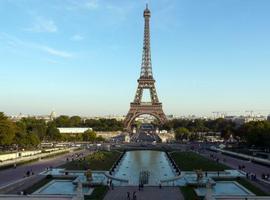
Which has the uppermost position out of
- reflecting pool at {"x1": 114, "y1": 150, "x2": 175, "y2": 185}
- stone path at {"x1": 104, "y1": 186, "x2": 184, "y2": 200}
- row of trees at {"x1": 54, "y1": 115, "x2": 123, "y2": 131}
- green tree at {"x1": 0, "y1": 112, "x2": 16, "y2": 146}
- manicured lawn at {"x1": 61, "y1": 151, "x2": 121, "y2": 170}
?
row of trees at {"x1": 54, "y1": 115, "x2": 123, "y2": 131}

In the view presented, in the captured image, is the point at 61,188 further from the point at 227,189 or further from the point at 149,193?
the point at 227,189

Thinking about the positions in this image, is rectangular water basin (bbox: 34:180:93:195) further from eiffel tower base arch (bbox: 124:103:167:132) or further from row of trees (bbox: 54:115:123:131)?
row of trees (bbox: 54:115:123:131)

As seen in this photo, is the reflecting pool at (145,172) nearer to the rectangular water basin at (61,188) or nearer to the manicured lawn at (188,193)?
the manicured lawn at (188,193)

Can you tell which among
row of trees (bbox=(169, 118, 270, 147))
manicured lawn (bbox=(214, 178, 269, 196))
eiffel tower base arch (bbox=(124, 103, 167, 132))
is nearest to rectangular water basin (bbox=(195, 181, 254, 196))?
manicured lawn (bbox=(214, 178, 269, 196))

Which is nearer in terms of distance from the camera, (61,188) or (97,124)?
(61,188)

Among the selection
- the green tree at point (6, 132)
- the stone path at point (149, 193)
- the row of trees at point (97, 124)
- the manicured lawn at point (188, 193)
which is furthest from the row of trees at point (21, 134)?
the manicured lawn at point (188, 193)

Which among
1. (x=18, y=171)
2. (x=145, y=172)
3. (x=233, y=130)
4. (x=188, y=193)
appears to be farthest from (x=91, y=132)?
(x=188, y=193)
